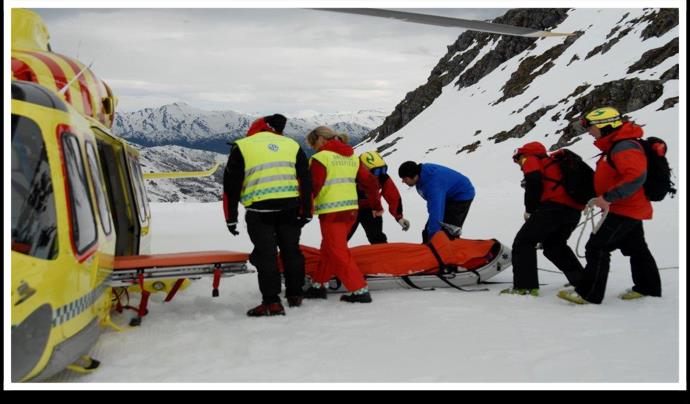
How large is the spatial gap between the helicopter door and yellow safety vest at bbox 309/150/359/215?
178 cm

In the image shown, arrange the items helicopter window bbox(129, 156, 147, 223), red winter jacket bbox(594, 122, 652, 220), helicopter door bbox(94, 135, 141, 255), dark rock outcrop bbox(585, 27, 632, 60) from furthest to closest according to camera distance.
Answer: dark rock outcrop bbox(585, 27, 632, 60) < helicopter window bbox(129, 156, 147, 223) < helicopter door bbox(94, 135, 141, 255) < red winter jacket bbox(594, 122, 652, 220)

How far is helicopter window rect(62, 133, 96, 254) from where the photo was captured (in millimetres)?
3863

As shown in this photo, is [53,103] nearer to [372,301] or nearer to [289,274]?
[289,274]

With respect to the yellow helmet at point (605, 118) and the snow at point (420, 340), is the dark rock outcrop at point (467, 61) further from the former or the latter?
the snow at point (420, 340)

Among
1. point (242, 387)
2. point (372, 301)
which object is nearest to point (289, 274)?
point (372, 301)

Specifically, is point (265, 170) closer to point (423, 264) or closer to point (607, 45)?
point (423, 264)

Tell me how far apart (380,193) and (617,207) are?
9.11 ft

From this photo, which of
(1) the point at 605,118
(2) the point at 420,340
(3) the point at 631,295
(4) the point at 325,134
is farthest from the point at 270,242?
(3) the point at 631,295

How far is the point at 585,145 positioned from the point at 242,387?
26.8m

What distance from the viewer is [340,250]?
6.00 metres

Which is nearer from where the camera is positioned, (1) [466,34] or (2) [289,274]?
(2) [289,274]

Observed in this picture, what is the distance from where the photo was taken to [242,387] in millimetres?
3105

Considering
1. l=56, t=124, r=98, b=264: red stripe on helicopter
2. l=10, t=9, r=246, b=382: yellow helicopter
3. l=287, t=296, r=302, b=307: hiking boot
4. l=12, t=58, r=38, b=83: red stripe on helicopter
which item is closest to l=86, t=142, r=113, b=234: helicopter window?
l=10, t=9, r=246, b=382: yellow helicopter

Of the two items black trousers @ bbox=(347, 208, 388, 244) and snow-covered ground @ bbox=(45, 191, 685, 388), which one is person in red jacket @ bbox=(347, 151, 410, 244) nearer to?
black trousers @ bbox=(347, 208, 388, 244)
